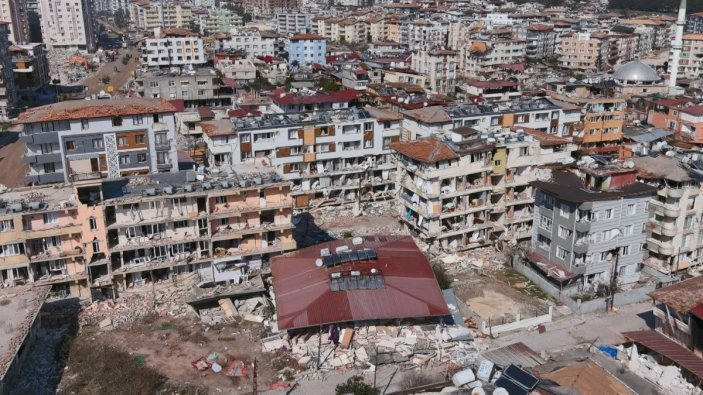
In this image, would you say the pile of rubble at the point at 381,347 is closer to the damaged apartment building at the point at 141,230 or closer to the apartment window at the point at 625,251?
the damaged apartment building at the point at 141,230

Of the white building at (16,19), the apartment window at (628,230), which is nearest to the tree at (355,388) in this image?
the apartment window at (628,230)

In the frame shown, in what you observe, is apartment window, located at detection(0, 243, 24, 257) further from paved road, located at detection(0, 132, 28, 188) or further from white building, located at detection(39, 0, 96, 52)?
white building, located at detection(39, 0, 96, 52)

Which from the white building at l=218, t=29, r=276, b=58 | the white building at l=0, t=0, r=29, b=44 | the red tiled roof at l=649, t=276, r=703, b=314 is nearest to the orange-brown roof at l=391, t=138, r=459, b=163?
the red tiled roof at l=649, t=276, r=703, b=314

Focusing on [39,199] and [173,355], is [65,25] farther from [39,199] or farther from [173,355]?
[173,355]

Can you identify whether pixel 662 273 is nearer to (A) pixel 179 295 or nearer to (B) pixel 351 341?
(B) pixel 351 341

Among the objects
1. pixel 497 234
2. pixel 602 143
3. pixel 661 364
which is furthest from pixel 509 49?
pixel 661 364
